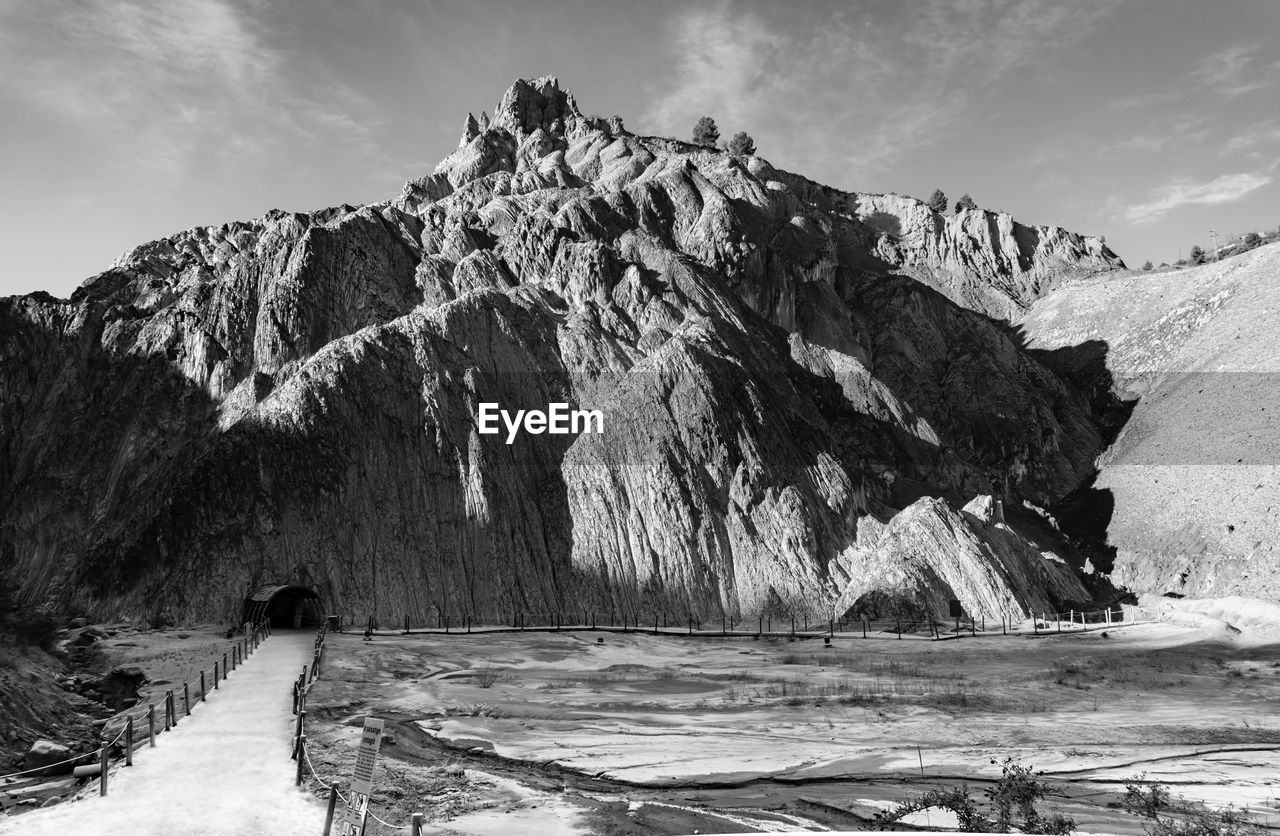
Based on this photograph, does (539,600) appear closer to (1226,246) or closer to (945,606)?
(945,606)

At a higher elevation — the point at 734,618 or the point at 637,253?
the point at 637,253

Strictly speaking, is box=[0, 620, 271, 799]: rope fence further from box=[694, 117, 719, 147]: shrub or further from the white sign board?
box=[694, 117, 719, 147]: shrub

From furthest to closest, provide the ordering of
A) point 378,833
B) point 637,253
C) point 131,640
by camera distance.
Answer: point 637,253, point 131,640, point 378,833

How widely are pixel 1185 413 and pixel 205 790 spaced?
84.1 metres

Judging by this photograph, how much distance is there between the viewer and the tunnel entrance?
158 feet

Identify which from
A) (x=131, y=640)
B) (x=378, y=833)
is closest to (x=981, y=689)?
(x=378, y=833)

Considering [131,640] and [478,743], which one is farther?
[131,640]

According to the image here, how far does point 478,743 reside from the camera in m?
23.6

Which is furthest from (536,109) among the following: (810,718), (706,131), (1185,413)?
(810,718)

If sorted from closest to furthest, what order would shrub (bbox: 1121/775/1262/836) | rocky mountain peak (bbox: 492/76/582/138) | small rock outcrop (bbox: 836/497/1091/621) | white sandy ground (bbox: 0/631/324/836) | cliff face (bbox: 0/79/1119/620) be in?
shrub (bbox: 1121/775/1262/836)
white sandy ground (bbox: 0/631/324/836)
small rock outcrop (bbox: 836/497/1091/621)
cliff face (bbox: 0/79/1119/620)
rocky mountain peak (bbox: 492/76/582/138)

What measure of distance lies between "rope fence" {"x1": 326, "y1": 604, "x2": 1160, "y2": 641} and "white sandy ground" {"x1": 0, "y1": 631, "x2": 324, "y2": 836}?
74.1 ft

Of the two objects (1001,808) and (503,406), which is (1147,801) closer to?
(1001,808)

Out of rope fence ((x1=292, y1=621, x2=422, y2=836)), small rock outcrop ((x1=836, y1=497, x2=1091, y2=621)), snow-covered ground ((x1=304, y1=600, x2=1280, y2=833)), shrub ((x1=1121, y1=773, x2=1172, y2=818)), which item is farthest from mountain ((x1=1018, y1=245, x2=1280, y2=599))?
rope fence ((x1=292, y1=621, x2=422, y2=836))

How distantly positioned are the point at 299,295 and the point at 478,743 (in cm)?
5676
